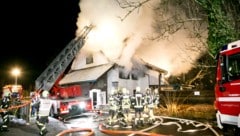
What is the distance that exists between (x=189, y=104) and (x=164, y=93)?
2803mm

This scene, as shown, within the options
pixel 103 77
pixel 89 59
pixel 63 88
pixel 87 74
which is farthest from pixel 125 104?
pixel 89 59

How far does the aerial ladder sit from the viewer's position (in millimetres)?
21484

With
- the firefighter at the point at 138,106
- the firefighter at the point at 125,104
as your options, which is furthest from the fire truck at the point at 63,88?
the firefighter at the point at 138,106

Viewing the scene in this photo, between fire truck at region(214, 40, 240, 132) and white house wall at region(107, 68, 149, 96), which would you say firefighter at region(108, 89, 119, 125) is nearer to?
fire truck at region(214, 40, 240, 132)

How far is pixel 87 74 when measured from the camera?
27000mm

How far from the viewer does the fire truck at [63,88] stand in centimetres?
1836

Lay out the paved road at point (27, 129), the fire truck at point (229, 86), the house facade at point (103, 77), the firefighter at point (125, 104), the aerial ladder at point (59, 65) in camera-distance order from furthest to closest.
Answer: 1. the house facade at point (103, 77)
2. the aerial ladder at point (59, 65)
3. the firefighter at point (125, 104)
4. the paved road at point (27, 129)
5. the fire truck at point (229, 86)

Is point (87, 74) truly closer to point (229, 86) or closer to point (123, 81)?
point (123, 81)

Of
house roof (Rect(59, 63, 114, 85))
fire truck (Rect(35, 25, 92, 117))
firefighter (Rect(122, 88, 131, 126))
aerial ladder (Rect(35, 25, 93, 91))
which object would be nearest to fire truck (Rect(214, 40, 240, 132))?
firefighter (Rect(122, 88, 131, 126))

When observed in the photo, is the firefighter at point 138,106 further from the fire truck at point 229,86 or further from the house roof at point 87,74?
the house roof at point 87,74

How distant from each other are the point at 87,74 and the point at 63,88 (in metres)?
6.19

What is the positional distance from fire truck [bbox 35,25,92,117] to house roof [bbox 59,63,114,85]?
95.7 inches

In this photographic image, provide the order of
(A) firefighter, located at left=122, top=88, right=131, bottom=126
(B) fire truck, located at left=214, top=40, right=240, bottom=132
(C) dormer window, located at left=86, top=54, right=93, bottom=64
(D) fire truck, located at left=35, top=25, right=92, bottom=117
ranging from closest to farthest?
A: (B) fire truck, located at left=214, top=40, right=240, bottom=132 → (A) firefighter, located at left=122, top=88, right=131, bottom=126 → (D) fire truck, located at left=35, top=25, right=92, bottom=117 → (C) dormer window, located at left=86, top=54, right=93, bottom=64

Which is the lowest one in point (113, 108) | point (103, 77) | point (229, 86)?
point (113, 108)
